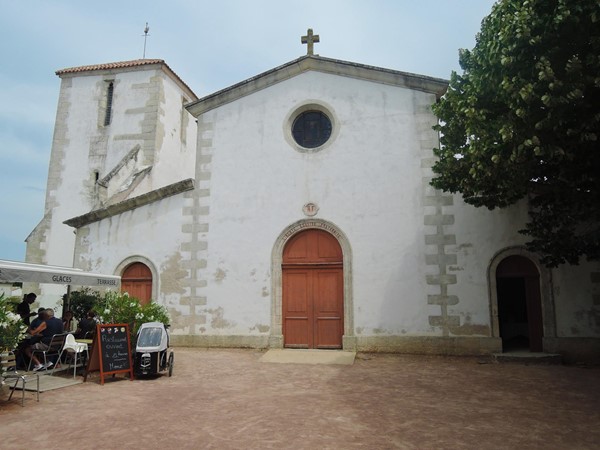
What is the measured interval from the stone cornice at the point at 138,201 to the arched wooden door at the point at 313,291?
3.59 meters

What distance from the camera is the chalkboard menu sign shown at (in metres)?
8.18

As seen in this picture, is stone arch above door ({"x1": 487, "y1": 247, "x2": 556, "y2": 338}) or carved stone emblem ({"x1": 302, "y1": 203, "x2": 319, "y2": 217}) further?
carved stone emblem ({"x1": 302, "y1": 203, "x2": 319, "y2": 217})

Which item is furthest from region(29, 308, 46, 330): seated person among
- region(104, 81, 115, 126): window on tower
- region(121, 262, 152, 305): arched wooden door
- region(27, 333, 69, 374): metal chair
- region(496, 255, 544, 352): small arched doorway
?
region(104, 81, 115, 126): window on tower

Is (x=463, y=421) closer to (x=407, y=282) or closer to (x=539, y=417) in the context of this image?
(x=539, y=417)

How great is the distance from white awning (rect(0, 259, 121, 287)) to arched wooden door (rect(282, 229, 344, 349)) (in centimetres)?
445

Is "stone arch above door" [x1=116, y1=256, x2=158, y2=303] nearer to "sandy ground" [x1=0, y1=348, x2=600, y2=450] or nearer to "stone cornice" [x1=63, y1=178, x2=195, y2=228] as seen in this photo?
"stone cornice" [x1=63, y1=178, x2=195, y2=228]

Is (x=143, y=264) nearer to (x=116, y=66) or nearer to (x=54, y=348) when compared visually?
(x=54, y=348)

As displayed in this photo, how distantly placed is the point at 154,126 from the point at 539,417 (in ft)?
53.6

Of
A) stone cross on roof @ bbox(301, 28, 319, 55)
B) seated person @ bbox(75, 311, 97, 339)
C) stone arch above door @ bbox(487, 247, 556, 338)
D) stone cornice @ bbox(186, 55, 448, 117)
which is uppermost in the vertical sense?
stone cross on roof @ bbox(301, 28, 319, 55)

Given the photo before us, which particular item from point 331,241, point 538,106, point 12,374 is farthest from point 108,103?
point 538,106

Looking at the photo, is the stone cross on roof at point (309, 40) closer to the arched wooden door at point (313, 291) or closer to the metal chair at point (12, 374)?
the arched wooden door at point (313, 291)

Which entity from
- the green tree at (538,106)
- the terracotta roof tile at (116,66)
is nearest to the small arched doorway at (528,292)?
the green tree at (538,106)

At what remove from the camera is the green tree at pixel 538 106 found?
20.1 ft

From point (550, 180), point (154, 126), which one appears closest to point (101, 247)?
point (154, 126)
